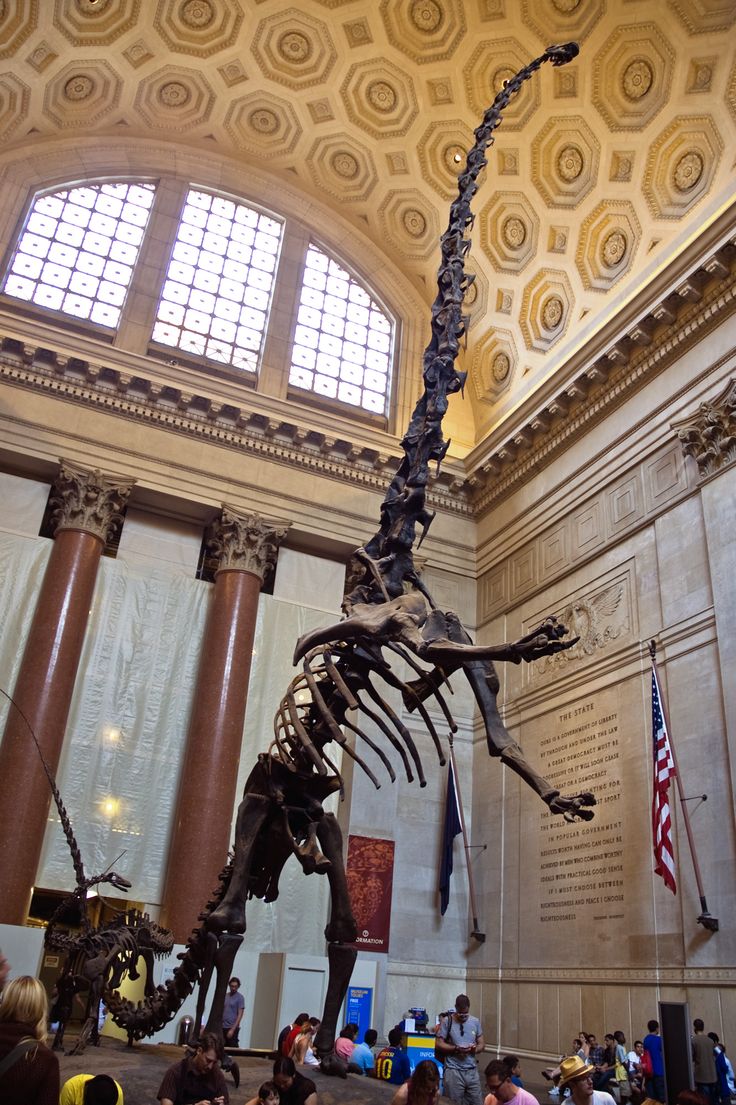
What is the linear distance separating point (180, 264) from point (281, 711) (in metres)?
13.7

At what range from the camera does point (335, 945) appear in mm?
5375

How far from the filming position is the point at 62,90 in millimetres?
16781

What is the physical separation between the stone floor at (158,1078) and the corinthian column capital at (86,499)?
944 centimetres

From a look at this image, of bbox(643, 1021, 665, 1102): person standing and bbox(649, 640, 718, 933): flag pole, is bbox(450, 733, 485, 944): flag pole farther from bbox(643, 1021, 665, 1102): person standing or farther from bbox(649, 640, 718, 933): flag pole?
bbox(643, 1021, 665, 1102): person standing

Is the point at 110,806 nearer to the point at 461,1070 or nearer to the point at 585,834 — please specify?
the point at 585,834

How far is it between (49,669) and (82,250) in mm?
8347

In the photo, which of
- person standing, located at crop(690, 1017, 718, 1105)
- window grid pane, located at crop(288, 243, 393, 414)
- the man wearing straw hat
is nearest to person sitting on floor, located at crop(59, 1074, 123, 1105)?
the man wearing straw hat

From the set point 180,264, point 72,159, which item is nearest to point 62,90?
point 72,159

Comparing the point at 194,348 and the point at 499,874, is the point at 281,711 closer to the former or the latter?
the point at 499,874

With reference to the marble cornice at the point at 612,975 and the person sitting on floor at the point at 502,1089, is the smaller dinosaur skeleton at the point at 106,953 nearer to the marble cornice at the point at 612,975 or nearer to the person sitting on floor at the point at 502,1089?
the person sitting on floor at the point at 502,1089

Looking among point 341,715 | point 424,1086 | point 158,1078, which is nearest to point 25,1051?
point 424,1086

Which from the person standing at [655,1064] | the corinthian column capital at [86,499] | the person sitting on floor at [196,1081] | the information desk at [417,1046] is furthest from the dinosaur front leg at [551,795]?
the corinthian column capital at [86,499]

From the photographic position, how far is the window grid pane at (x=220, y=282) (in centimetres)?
1703

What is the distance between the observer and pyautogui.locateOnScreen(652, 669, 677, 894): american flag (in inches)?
392
